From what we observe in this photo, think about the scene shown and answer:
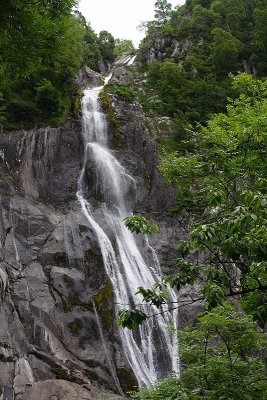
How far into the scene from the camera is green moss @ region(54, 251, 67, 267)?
18.7 meters

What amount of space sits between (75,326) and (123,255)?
442cm

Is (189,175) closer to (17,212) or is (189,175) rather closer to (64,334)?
(64,334)

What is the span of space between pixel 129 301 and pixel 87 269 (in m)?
2.45

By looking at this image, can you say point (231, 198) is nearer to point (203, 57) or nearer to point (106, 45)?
point (203, 57)

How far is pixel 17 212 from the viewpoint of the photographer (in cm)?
1997

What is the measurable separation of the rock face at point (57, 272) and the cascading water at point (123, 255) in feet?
1.46

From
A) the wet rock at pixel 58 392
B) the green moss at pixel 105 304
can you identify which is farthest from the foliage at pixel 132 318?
the green moss at pixel 105 304

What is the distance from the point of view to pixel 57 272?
1830 centimetres

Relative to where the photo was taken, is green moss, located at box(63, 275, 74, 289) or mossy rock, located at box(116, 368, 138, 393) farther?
green moss, located at box(63, 275, 74, 289)

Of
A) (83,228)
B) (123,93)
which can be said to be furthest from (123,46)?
(83,228)

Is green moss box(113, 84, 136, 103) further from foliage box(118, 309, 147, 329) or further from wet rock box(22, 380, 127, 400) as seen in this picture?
foliage box(118, 309, 147, 329)

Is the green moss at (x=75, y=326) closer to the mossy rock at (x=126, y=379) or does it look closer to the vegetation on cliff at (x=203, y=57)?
the mossy rock at (x=126, y=379)

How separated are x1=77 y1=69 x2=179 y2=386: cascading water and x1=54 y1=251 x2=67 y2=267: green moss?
5.81ft

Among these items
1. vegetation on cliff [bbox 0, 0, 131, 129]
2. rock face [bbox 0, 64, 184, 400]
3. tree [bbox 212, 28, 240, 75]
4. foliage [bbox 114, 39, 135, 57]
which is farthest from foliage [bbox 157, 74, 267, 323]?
foliage [bbox 114, 39, 135, 57]
